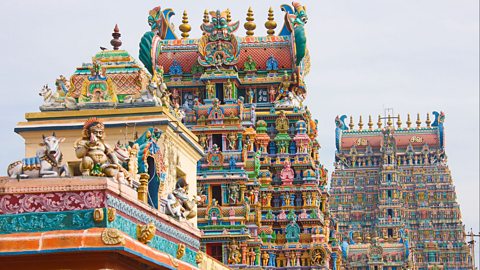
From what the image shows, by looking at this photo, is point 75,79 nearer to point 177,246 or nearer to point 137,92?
point 137,92

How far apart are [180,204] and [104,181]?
7.53 m

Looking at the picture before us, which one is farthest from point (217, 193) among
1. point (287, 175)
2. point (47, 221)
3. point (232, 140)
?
point (47, 221)

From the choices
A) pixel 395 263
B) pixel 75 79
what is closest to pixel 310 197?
pixel 75 79

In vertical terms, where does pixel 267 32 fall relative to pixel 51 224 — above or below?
above

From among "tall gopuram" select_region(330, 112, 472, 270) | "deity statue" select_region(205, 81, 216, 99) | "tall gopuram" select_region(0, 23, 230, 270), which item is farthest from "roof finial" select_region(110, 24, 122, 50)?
"tall gopuram" select_region(330, 112, 472, 270)

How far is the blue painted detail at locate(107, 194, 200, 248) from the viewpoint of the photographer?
2378cm

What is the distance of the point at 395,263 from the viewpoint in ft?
427

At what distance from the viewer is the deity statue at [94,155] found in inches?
944

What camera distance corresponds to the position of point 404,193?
142 m

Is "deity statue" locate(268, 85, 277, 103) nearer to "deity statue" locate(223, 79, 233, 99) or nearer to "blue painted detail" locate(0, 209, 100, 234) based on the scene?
"deity statue" locate(223, 79, 233, 99)

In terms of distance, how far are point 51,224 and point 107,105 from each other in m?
9.63

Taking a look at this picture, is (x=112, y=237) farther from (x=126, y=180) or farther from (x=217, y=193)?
(x=217, y=193)

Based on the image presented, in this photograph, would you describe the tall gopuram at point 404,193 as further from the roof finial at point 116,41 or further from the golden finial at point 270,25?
the roof finial at point 116,41

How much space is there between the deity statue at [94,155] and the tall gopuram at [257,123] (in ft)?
134
